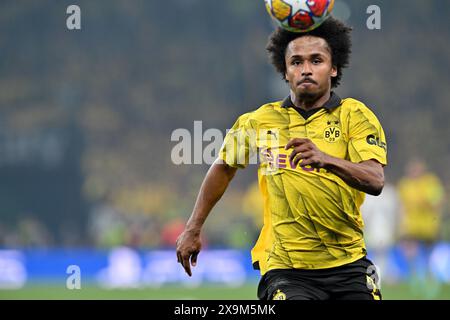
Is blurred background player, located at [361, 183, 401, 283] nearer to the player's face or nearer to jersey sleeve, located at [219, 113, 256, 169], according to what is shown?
jersey sleeve, located at [219, 113, 256, 169]

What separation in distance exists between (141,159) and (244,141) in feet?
80.3

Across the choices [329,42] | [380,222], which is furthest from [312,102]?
[380,222]

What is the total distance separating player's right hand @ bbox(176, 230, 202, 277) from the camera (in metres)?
5.95

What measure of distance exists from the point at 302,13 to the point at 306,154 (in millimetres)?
1140

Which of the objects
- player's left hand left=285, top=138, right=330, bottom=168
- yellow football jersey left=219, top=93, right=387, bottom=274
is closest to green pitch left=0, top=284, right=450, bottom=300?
yellow football jersey left=219, top=93, right=387, bottom=274

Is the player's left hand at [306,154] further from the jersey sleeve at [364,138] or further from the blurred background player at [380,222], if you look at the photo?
the blurred background player at [380,222]

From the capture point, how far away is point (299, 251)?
5.77m

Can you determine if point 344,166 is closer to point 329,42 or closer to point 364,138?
point 364,138

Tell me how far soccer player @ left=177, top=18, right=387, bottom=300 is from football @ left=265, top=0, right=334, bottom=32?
0.07m

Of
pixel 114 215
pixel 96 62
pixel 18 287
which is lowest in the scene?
pixel 18 287

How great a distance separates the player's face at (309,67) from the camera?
19.0 feet

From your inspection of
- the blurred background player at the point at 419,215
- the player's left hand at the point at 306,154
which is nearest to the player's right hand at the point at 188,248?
the player's left hand at the point at 306,154
